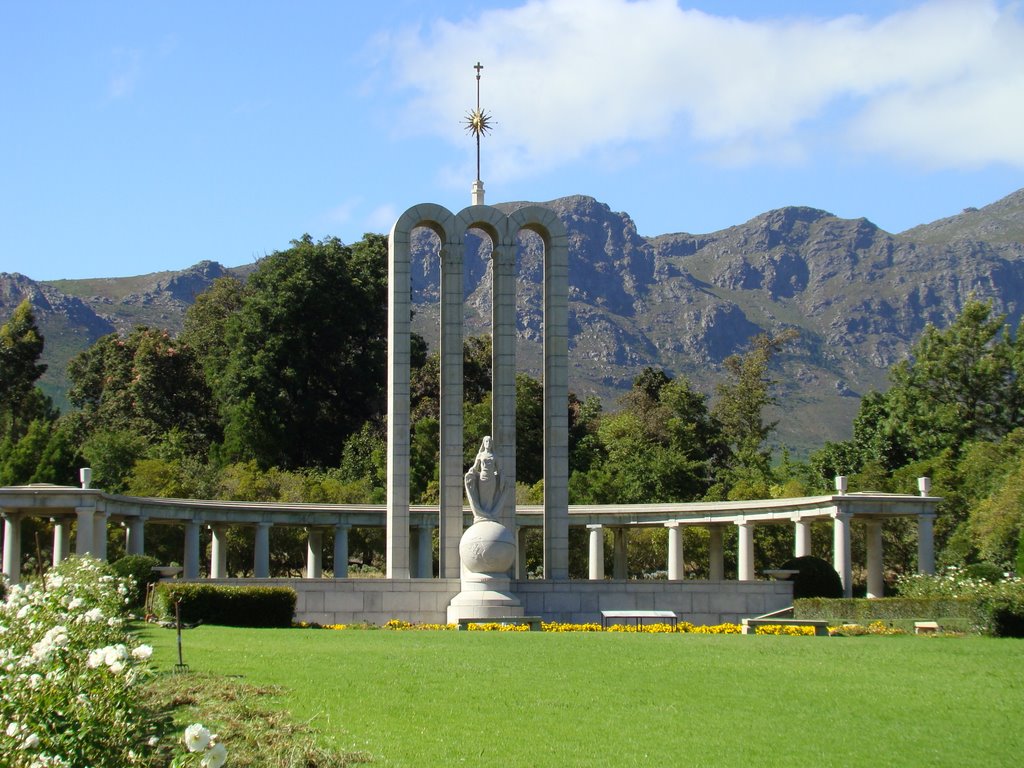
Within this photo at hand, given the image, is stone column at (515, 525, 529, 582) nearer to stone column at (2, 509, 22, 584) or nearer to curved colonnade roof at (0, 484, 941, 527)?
curved colonnade roof at (0, 484, 941, 527)

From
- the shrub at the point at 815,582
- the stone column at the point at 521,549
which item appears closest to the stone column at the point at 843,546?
the shrub at the point at 815,582

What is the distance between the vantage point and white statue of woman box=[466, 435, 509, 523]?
33.5 m

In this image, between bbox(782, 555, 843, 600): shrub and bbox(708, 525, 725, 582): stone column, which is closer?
bbox(782, 555, 843, 600): shrub

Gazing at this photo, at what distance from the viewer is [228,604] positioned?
28.2 meters

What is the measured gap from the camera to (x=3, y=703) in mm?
9094

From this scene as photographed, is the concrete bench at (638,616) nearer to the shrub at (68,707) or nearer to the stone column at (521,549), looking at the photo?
the stone column at (521,549)

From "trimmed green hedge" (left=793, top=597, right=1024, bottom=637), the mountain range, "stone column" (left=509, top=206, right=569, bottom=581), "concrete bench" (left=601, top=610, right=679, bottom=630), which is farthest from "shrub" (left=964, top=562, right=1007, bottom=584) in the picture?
the mountain range

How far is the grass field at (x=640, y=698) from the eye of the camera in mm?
13336

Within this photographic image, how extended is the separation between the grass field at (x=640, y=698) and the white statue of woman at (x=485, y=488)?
9355 millimetres

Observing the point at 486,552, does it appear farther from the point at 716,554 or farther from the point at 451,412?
the point at 716,554

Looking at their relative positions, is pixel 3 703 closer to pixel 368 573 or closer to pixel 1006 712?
pixel 1006 712

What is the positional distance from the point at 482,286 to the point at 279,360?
407 feet

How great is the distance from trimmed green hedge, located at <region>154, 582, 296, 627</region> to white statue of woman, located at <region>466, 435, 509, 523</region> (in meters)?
5.99

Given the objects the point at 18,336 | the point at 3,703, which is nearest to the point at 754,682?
the point at 3,703
